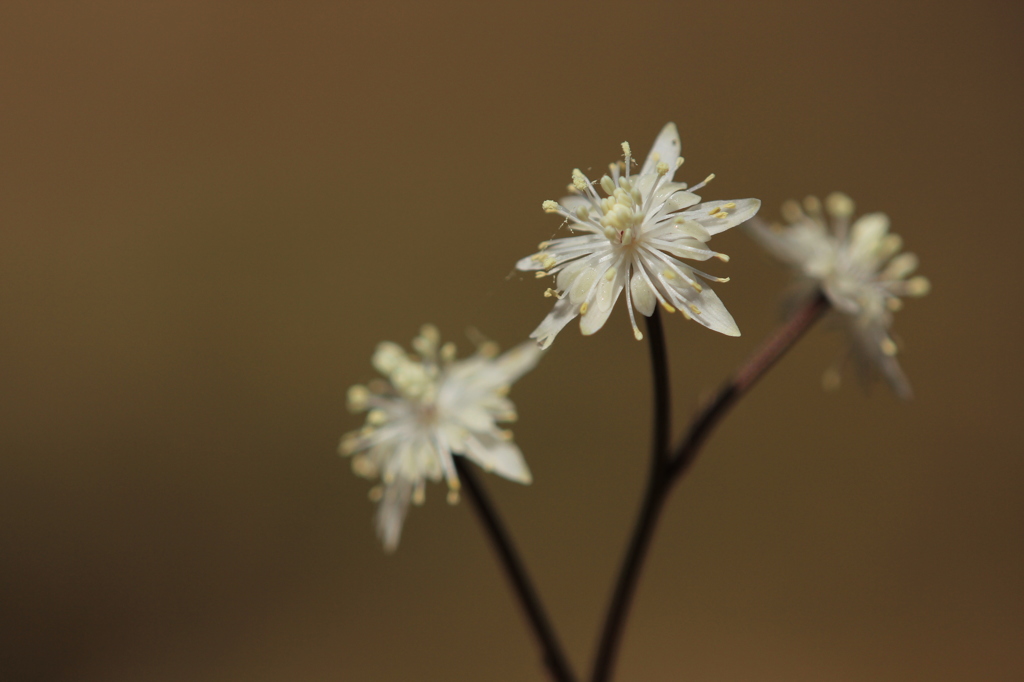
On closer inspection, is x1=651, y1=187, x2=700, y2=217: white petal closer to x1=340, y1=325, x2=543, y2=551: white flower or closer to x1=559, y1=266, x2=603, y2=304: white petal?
x1=559, y1=266, x2=603, y2=304: white petal

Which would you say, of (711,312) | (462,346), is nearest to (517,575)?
(711,312)

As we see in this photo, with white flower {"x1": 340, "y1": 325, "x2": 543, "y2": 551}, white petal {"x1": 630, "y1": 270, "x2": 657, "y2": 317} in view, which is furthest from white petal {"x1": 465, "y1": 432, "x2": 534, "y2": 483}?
white petal {"x1": 630, "y1": 270, "x2": 657, "y2": 317}

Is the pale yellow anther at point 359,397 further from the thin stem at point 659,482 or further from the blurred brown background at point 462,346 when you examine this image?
the blurred brown background at point 462,346

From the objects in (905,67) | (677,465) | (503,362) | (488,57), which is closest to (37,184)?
(488,57)

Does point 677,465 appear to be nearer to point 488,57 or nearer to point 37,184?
point 488,57

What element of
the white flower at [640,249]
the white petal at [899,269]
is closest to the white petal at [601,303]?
the white flower at [640,249]
